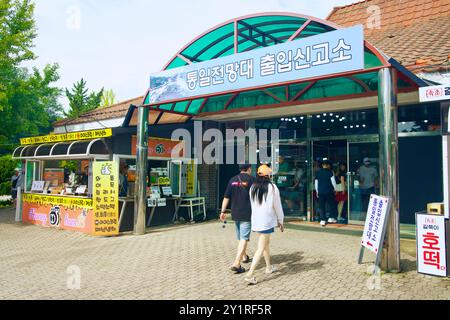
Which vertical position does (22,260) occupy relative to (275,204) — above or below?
below

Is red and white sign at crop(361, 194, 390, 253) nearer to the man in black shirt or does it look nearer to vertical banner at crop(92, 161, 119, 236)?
the man in black shirt

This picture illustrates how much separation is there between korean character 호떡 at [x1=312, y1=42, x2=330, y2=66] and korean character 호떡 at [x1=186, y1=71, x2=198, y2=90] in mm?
2798

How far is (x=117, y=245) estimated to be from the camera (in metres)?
7.87

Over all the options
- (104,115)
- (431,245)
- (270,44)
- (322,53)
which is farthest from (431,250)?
(104,115)

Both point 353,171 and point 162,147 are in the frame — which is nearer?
point 353,171

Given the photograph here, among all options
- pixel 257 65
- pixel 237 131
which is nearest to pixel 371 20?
pixel 237 131

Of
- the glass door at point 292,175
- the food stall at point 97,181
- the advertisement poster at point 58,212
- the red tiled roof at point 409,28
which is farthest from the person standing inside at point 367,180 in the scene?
the advertisement poster at point 58,212

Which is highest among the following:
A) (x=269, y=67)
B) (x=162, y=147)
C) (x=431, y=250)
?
(x=269, y=67)

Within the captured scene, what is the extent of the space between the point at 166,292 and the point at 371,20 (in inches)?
489

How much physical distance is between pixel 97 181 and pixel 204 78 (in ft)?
12.2

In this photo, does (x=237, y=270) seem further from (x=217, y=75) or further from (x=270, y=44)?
(x=270, y=44)

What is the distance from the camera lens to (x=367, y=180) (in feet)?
31.0

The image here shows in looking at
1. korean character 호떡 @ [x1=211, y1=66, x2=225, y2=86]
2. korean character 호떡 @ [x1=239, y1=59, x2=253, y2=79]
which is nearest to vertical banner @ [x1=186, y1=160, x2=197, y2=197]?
korean character 호떡 @ [x1=211, y1=66, x2=225, y2=86]
